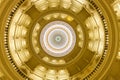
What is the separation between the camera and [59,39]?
86.7 feet

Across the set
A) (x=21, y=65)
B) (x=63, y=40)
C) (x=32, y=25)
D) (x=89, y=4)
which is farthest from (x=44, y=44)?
(x=89, y=4)

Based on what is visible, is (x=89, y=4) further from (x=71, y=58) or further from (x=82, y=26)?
(x=71, y=58)

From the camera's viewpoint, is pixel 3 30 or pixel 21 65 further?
pixel 21 65

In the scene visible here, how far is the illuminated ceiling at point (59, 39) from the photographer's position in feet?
57.1

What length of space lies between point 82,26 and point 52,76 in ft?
14.6

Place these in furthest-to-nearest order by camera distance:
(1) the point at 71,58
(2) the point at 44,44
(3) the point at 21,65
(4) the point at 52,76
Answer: (2) the point at 44,44
(1) the point at 71,58
(4) the point at 52,76
(3) the point at 21,65

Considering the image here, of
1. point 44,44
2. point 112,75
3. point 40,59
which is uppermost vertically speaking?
point 44,44

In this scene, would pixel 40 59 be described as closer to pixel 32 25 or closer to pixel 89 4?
pixel 32 25

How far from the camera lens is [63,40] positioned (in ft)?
87.0

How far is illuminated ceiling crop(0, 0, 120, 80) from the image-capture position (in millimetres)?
17391

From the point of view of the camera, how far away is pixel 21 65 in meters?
18.7

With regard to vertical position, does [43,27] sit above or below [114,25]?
above

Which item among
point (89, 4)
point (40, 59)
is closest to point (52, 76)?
point (40, 59)

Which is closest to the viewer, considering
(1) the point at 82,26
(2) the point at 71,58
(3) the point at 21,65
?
(3) the point at 21,65
